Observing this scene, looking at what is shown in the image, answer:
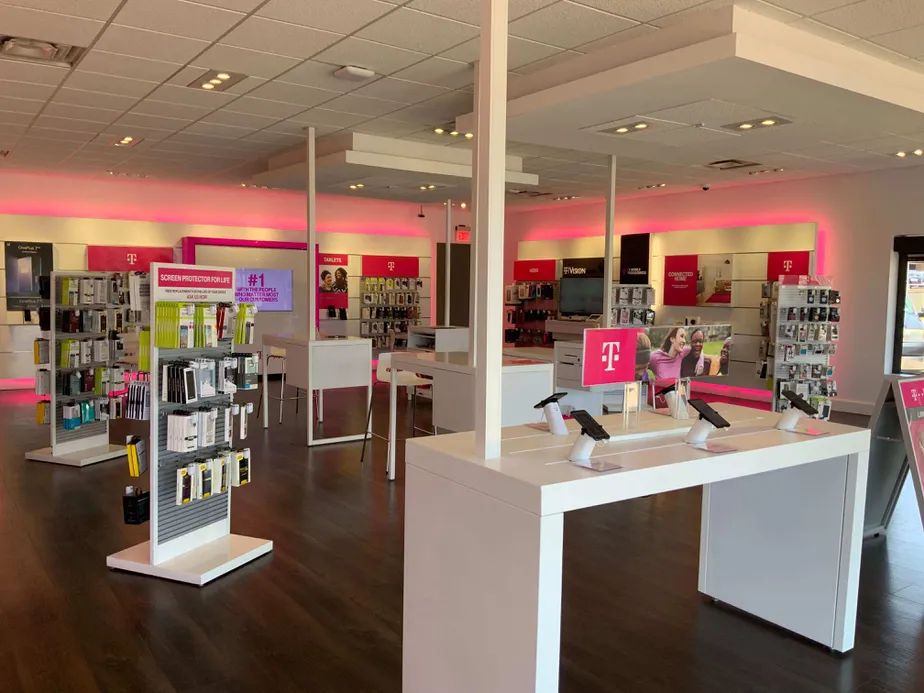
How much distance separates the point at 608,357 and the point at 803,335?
604 cm

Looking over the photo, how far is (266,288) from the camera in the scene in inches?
481

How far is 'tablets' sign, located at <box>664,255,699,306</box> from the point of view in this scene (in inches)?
449

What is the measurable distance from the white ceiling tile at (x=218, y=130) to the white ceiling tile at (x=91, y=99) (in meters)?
0.84

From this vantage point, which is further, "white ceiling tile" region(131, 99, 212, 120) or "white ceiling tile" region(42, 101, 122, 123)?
"white ceiling tile" region(42, 101, 122, 123)

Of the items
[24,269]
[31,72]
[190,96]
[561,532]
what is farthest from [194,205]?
[561,532]

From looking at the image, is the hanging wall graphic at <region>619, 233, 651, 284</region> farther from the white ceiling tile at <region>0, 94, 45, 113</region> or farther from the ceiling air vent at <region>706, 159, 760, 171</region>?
the white ceiling tile at <region>0, 94, 45, 113</region>

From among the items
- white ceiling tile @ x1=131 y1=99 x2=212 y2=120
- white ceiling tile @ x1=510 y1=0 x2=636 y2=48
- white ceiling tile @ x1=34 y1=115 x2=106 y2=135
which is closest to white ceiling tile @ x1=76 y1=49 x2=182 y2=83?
white ceiling tile @ x1=131 y1=99 x2=212 y2=120

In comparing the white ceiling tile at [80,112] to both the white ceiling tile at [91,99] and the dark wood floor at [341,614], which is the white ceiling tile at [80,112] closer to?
the white ceiling tile at [91,99]

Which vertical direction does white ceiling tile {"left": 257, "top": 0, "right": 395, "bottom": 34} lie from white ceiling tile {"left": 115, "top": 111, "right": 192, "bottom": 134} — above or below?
below

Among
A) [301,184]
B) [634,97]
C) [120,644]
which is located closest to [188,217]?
[301,184]

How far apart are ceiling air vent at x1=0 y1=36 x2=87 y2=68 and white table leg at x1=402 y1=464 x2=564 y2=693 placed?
432 cm

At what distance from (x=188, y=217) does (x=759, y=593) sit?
10922 millimetres

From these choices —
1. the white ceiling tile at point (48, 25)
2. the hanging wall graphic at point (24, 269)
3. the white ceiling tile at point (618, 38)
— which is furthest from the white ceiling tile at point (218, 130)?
the hanging wall graphic at point (24, 269)

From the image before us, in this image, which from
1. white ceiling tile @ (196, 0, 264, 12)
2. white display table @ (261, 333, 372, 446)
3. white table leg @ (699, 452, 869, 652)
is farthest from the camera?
white display table @ (261, 333, 372, 446)
